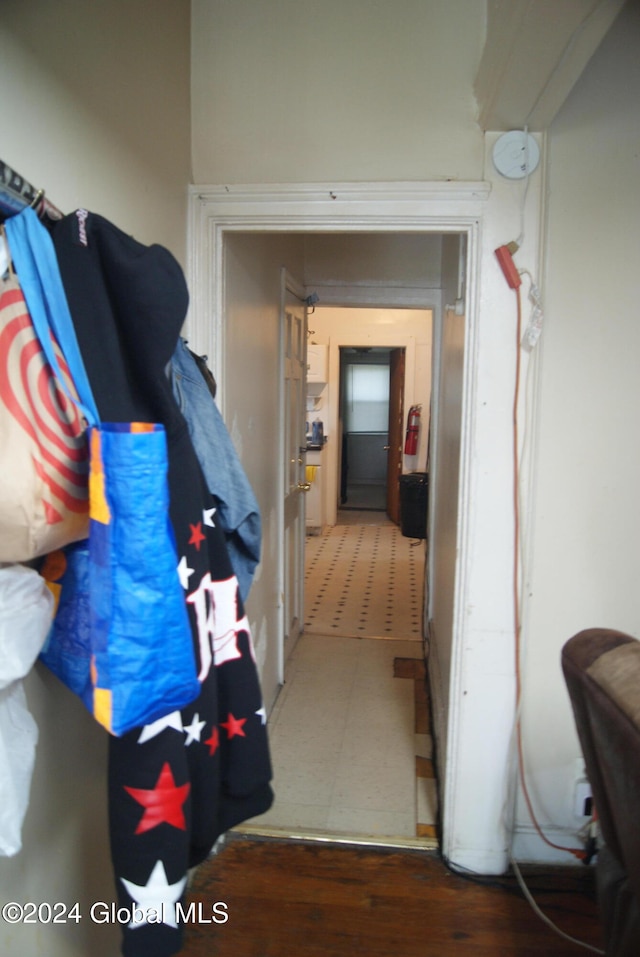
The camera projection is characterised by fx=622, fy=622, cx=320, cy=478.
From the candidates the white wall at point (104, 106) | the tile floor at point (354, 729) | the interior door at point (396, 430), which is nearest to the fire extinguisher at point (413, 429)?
the interior door at point (396, 430)

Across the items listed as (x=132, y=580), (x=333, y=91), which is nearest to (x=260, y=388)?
(x=333, y=91)

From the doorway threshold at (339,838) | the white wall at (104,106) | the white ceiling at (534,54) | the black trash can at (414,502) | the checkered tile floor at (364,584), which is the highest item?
the white ceiling at (534,54)

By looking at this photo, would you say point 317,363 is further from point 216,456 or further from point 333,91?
Answer: point 216,456

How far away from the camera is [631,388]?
1.81 meters

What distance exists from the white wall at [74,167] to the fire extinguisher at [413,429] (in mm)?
5212

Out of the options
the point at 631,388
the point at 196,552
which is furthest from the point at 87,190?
→ the point at 631,388

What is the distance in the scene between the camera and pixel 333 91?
1.73 m

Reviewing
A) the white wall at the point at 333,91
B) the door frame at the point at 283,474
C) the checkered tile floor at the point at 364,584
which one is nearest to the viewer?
the white wall at the point at 333,91

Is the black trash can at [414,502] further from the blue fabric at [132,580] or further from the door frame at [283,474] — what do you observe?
A: the blue fabric at [132,580]

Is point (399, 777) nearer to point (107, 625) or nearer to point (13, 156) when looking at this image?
point (107, 625)

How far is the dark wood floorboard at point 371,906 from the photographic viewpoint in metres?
1.73

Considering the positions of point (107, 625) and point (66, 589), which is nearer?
point (107, 625)

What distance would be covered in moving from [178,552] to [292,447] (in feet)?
8.16

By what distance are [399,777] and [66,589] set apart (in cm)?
205
